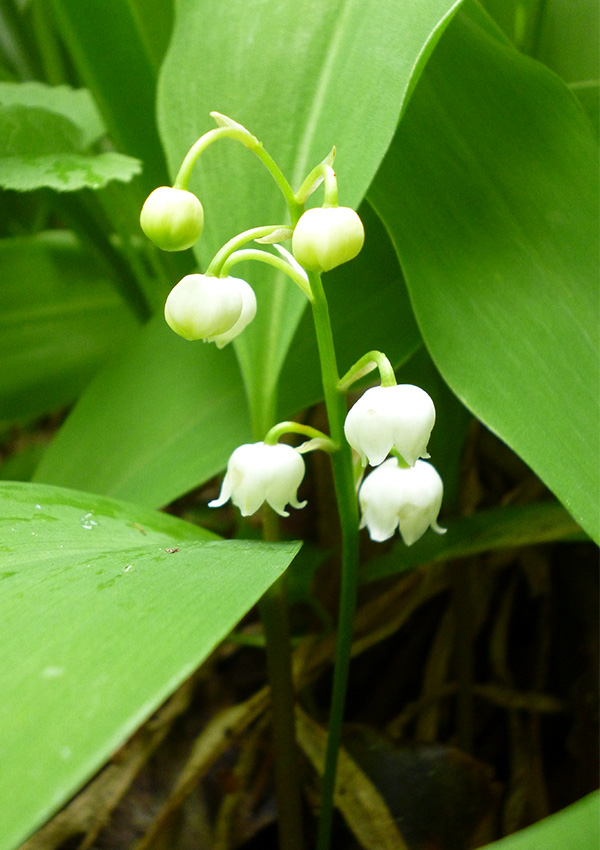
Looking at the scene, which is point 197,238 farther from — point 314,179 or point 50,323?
point 50,323

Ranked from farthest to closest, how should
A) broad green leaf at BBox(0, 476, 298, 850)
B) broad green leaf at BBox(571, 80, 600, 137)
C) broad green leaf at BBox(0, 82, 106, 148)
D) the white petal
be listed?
broad green leaf at BBox(0, 82, 106, 148) < broad green leaf at BBox(571, 80, 600, 137) < the white petal < broad green leaf at BBox(0, 476, 298, 850)

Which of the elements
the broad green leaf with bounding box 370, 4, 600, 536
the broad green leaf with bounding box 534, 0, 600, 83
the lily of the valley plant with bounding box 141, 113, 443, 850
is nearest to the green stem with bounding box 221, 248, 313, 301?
the lily of the valley plant with bounding box 141, 113, 443, 850

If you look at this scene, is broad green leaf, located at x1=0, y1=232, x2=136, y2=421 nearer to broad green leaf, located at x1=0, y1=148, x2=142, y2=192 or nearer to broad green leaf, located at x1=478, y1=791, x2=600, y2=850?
broad green leaf, located at x1=0, y1=148, x2=142, y2=192

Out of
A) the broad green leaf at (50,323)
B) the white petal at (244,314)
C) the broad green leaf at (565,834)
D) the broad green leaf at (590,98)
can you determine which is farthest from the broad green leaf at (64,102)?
the broad green leaf at (565,834)

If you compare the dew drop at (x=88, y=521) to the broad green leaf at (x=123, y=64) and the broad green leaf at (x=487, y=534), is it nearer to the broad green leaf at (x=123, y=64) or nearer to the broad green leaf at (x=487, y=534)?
the broad green leaf at (x=487, y=534)

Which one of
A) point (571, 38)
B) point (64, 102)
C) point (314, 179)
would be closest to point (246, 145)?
point (314, 179)

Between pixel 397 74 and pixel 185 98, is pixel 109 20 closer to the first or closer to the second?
pixel 185 98
